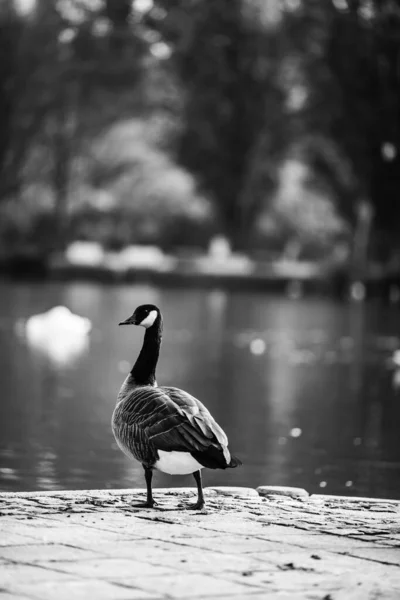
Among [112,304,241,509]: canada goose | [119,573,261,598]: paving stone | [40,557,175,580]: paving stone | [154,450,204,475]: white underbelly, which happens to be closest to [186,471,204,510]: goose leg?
[112,304,241,509]: canada goose

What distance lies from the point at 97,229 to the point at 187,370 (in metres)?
50.9

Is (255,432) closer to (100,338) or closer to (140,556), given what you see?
(140,556)

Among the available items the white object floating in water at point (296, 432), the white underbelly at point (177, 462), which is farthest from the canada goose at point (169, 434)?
the white object floating in water at point (296, 432)

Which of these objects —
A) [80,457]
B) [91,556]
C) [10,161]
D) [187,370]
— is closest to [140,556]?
[91,556]

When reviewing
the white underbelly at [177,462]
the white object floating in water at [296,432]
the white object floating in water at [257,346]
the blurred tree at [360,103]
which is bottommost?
the white underbelly at [177,462]

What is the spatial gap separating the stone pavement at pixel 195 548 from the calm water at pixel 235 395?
2943 millimetres

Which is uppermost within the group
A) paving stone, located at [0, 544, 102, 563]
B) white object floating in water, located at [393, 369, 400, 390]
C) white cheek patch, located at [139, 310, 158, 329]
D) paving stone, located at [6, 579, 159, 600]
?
white object floating in water, located at [393, 369, 400, 390]

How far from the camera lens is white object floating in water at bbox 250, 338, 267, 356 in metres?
25.5

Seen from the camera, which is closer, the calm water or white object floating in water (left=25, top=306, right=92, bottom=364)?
the calm water

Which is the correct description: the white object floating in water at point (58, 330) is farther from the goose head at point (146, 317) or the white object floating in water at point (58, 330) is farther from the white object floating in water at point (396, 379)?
the goose head at point (146, 317)

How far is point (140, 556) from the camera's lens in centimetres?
638

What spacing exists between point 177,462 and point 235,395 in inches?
427

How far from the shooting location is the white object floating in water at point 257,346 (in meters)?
25.5

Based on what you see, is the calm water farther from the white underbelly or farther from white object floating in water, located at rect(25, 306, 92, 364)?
the white underbelly
